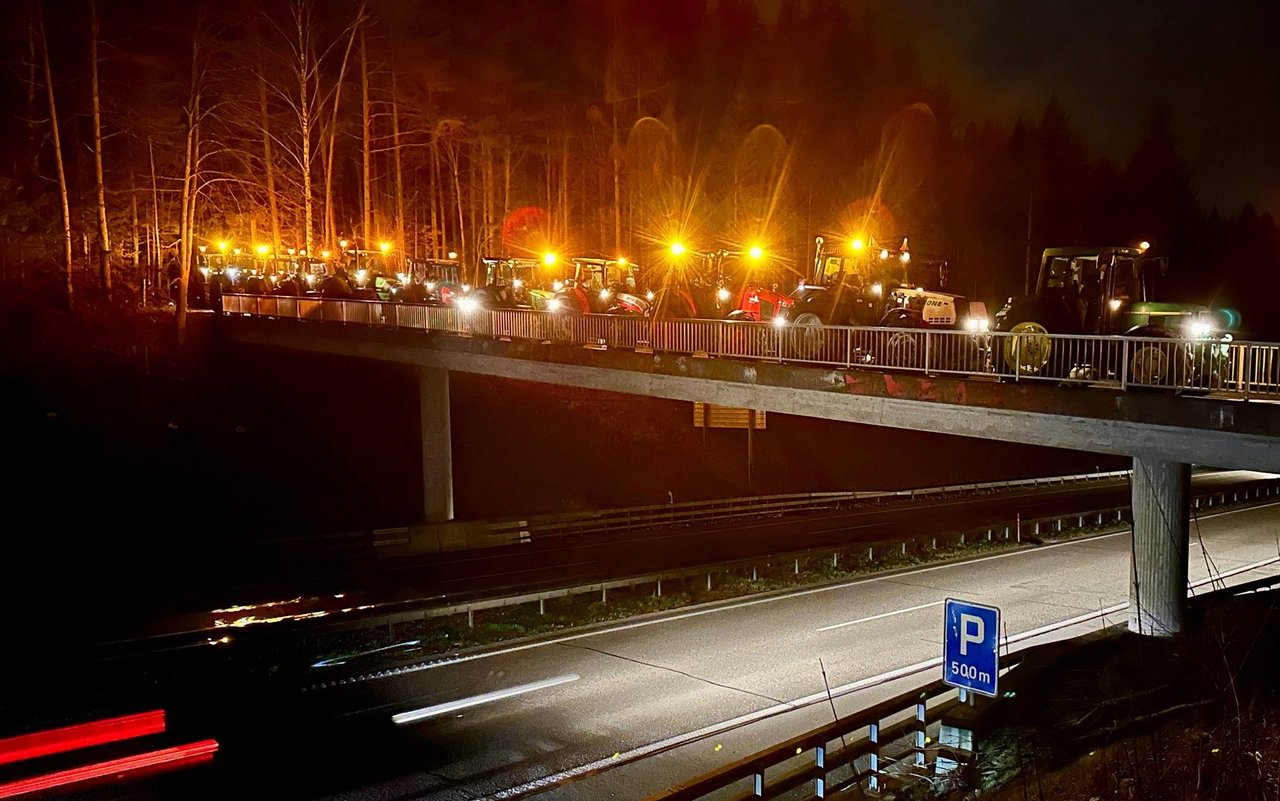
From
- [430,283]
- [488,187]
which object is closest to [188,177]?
[430,283]

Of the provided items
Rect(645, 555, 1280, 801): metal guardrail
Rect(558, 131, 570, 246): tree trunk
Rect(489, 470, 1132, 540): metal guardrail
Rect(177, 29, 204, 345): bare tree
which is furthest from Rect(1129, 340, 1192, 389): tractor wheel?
Rect(558, 131, 570, 246): tree trunk

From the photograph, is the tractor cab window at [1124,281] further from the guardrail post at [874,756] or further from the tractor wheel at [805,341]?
the guardrail post at [874,756]

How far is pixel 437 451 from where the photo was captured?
27.5m

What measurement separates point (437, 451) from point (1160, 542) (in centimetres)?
1850

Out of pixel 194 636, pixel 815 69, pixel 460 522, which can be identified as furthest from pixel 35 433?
pixel 815 69

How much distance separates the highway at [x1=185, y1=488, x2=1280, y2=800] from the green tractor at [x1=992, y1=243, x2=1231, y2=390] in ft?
10.0

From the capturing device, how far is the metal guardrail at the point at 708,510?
2644 cm

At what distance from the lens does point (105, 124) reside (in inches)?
1866

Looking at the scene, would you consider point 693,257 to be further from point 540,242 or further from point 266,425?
point 540,242

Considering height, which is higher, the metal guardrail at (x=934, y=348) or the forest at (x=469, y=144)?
the forest at (x=469, y=144)

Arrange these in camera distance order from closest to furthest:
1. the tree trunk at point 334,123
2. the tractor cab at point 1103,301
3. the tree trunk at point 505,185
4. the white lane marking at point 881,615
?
the white lane marking at point 881,615 → the tractor cab at point 1103,301 → the tree trunk at point 334,123 → the tree trunk at point 505,185

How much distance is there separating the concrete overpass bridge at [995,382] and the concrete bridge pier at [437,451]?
129 inches

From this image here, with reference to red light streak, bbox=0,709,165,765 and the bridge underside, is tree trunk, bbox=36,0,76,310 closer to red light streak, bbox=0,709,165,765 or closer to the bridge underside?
the bridge underside

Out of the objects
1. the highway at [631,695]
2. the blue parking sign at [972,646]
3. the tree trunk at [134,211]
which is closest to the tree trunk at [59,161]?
the tree trunk at [134,211]
